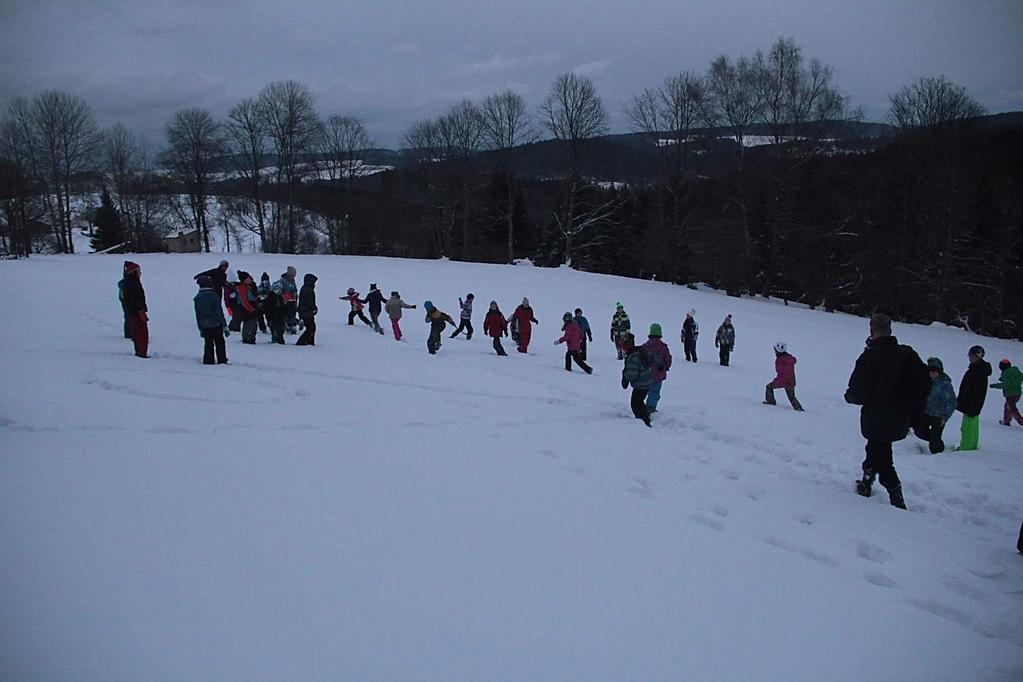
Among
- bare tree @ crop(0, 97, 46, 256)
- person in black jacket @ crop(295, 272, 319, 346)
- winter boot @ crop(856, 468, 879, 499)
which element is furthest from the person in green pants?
bare tree @ crop(0, 97, 46, 256)

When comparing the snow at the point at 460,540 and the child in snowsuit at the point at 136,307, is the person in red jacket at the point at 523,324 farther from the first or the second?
the child in snowsuit at the point at 136,307

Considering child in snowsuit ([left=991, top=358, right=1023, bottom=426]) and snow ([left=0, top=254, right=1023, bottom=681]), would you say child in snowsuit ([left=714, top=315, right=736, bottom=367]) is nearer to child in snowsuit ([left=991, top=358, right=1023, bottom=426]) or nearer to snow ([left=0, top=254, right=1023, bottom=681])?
child in snowsuit ([left=991, top=358, right=1023, bottom=426])

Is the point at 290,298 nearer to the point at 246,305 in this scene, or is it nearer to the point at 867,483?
the point at 246,305

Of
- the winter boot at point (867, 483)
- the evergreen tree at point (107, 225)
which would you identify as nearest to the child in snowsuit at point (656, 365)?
the winter boot at point (867, 483)

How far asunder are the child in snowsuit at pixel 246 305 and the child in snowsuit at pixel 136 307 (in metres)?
2.72

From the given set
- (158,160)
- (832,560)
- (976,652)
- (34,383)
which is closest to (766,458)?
(832,560)

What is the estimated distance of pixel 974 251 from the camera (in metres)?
35.8

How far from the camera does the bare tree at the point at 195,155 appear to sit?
49.4 meters

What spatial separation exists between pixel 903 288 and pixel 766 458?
36.5 meters

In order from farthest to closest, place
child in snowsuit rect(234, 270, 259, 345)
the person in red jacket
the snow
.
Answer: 1. the person in red jacket
2. child in snowsuit rect(234, 270, 259, 345)
3. the snow

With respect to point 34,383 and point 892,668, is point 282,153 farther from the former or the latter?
point 892,668

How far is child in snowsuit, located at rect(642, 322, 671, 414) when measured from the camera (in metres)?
9.71

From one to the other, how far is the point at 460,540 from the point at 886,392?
14.4 ft

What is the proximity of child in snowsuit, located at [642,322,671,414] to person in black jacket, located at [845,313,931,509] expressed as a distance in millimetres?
3727
